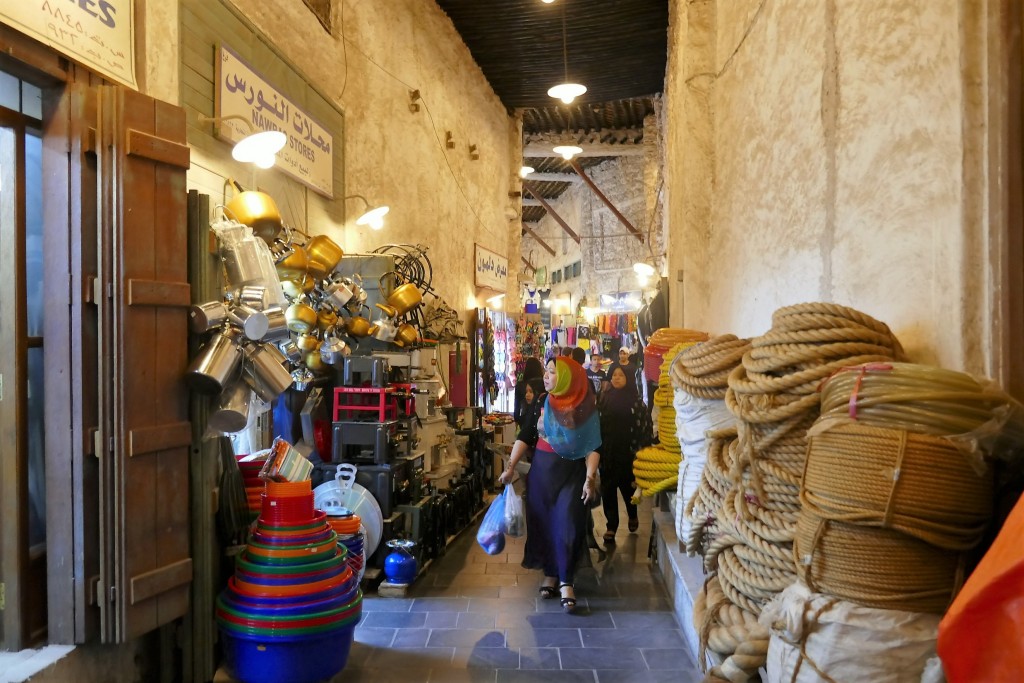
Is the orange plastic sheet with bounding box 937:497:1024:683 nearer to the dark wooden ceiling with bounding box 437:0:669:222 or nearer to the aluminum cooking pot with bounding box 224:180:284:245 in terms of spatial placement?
the aluminum cooking pot with bounding box 224:180:284:245

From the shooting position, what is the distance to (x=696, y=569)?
12.6ft

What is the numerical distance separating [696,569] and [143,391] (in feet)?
9.80

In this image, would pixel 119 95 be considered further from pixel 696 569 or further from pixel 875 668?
pixel 696 569

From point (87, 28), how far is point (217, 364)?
4.77 feet

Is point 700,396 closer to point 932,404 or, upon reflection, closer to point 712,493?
point 712,493

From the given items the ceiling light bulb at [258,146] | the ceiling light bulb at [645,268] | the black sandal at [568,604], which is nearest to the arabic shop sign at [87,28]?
the ceiling light bulb at [258,146]

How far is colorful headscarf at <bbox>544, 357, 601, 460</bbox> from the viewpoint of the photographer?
15.3 ft

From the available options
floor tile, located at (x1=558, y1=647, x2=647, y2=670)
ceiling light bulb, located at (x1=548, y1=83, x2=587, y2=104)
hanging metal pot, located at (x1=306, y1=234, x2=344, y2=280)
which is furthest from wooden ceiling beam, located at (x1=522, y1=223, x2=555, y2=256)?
floor tile, located at (x1=558, y1=647, x2=647, y2=670)

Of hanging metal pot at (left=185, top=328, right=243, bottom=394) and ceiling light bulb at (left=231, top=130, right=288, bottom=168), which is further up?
ceiling light bulb at (left=231, top=130, right=288, bottom=168)

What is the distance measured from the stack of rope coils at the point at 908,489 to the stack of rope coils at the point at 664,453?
3034 mm

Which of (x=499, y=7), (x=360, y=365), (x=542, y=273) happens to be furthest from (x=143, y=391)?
(x=542, y=273)

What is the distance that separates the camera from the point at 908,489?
1609 millimetres

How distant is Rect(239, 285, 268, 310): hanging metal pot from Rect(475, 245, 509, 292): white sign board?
7.02 meters

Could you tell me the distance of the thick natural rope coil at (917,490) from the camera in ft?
5.27
